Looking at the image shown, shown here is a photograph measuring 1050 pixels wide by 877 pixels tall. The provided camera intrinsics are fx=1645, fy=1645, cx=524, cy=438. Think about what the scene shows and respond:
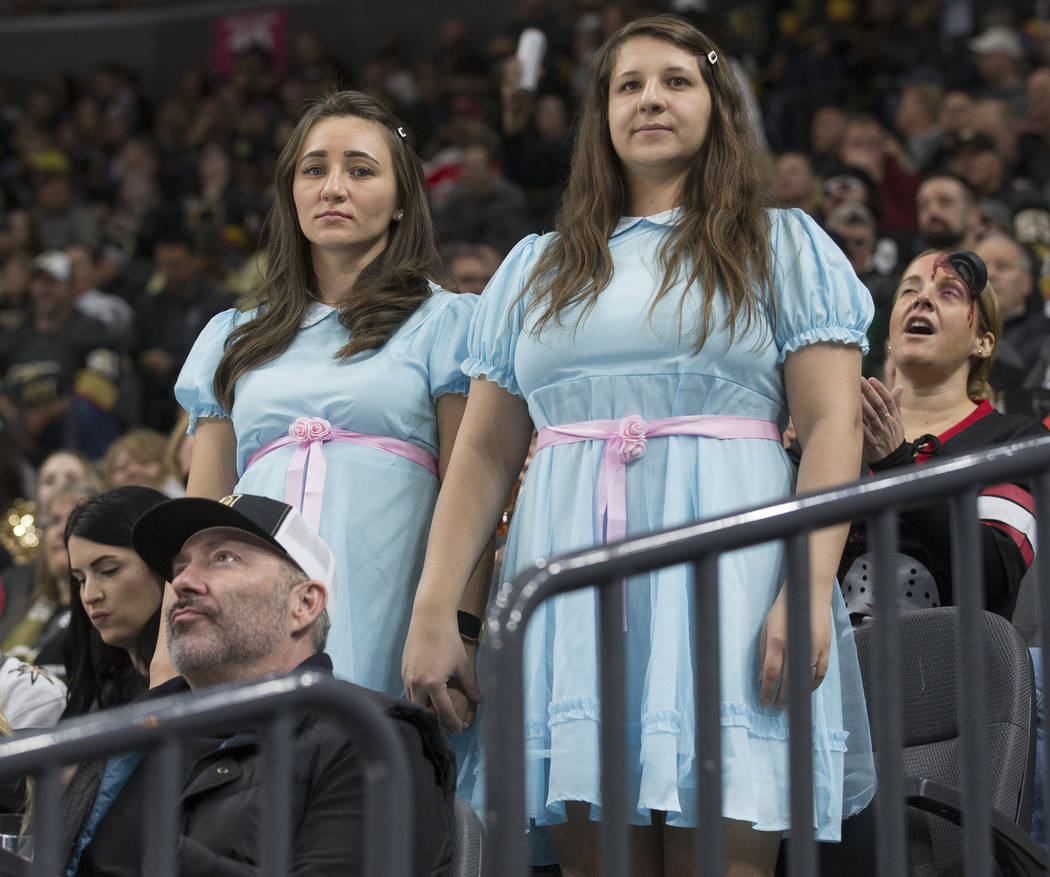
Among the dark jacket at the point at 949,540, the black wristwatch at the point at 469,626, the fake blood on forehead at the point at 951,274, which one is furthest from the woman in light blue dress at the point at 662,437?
the fake blood on forehead at the point at 951,274

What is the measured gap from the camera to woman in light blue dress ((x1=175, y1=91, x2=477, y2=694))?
2.94 meters

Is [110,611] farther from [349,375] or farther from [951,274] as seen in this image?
[951,274]

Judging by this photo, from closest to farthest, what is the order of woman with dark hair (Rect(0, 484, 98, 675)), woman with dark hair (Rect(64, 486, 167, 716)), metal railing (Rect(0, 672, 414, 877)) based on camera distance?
metal railing (Rect(0, 672, 414, 877)), woman with dark hair (Rect(64, 486, 167, 716)), woman with dark hair (Rect(0, 484, 98, 675))

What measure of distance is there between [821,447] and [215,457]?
128 cm

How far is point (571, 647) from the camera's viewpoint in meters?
2.51

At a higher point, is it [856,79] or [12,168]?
[12,168]

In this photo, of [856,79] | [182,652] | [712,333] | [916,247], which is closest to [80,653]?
[182,652]

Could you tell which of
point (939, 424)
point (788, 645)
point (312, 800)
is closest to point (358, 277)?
point (312, 800)

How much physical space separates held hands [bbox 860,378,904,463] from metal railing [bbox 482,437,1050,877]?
85 cm

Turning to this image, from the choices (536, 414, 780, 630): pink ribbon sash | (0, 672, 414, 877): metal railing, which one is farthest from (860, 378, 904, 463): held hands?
(0, 672, 414, 877): metal railing

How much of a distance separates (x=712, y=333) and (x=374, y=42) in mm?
12000

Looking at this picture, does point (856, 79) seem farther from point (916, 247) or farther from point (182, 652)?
point (182, 652)

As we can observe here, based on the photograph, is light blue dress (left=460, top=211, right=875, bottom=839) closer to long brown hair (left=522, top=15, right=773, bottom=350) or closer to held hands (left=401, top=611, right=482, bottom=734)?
long brown hair (left=522, top=15, right=773, bottom=350)

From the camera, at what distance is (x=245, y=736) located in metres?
2.54
